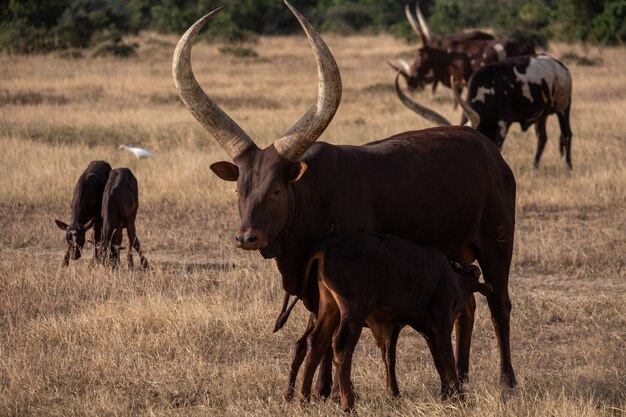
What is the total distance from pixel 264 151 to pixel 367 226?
0.69 m

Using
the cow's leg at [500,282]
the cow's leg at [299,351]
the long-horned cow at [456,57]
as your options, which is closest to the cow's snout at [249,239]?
the cow's leg at [299,351]

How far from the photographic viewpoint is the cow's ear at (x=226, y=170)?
5.66 meters

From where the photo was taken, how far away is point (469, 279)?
6.09 metres

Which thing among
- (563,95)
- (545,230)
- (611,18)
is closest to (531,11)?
(611,18)

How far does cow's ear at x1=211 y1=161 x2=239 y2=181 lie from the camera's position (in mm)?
5664

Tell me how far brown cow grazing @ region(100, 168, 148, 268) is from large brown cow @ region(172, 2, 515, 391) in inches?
161

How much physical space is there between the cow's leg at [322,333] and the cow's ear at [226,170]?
2.59 feet

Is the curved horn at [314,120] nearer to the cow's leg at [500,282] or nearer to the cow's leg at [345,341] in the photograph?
the cow's leg at [345,341]

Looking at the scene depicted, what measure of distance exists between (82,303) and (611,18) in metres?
28.5

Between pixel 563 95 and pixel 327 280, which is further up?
pixel 327 280

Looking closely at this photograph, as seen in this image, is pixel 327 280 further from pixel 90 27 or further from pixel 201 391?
pixel 90 27

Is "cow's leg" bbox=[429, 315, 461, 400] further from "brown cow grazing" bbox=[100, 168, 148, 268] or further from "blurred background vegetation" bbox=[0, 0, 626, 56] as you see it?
"blurred background vegetation" bbox=[0, 0, 626, 56]

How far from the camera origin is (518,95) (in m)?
14.6

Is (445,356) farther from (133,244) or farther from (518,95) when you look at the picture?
(518,95)
